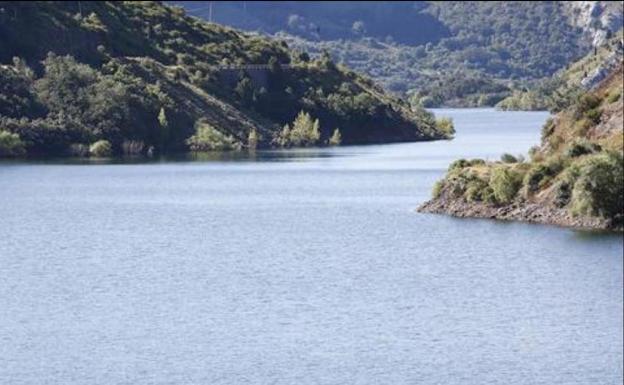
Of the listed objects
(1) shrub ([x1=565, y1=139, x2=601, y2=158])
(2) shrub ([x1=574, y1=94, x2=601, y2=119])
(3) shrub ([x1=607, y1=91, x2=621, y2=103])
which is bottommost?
(1) shrub ([x1=565, y1=139, x2=601, y2=158])

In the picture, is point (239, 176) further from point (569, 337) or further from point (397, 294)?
point (569, 337)

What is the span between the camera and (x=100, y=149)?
175500 mm

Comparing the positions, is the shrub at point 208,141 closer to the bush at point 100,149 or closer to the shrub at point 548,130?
the bush at point 100,149

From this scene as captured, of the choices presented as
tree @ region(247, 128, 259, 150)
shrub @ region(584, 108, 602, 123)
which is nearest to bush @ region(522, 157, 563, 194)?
shrub @ region(584, 108, 602, 123)

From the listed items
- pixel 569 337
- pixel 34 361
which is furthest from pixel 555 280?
pixel 34 361

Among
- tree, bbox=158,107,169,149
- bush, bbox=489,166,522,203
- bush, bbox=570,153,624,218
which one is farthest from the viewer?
tree, bbox=158,107,169,149

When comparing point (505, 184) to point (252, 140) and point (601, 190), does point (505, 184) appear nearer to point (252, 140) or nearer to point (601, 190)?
point (601, 190)

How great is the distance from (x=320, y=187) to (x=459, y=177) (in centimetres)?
2431

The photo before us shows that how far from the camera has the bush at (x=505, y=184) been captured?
321 ft

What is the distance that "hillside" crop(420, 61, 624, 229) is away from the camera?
8981 cm

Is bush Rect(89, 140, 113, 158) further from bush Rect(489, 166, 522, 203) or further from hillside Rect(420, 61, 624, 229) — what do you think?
bush Rect(489, 166, 522, 203)

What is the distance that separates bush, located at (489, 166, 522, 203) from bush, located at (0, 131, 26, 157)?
80.9 metres

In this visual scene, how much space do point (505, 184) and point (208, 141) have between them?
9124 cm

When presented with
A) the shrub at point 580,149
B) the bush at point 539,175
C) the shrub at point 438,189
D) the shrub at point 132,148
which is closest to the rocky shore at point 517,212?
the shrub at point 438,189
